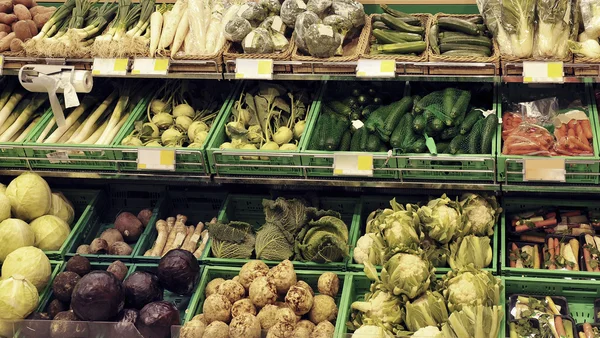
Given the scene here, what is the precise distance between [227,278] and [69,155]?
1140 millimetres

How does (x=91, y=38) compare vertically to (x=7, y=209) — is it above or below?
above

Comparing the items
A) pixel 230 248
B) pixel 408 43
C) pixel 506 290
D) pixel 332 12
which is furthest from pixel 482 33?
pixel 230 248

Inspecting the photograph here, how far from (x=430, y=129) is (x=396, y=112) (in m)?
0.24

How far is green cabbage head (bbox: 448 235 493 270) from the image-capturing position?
404 centimetres

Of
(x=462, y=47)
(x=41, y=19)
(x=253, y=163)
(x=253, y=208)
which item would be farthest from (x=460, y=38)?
(x=41, y=19)

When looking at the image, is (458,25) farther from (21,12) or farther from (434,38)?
(21,12)

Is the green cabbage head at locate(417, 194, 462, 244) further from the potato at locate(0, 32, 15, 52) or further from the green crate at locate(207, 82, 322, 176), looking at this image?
the potato at locate(0, 32, 15, 52)

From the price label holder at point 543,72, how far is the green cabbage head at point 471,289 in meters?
0.97

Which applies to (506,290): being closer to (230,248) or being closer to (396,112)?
(396,112)

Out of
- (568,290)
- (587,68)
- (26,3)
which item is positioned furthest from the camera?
(26,3)

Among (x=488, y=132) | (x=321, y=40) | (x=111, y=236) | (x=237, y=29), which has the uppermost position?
(x=237, y=29)

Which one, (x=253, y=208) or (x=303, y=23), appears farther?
(x=253, y=208)

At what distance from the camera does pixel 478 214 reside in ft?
13.6

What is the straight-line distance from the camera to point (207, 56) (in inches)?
169
